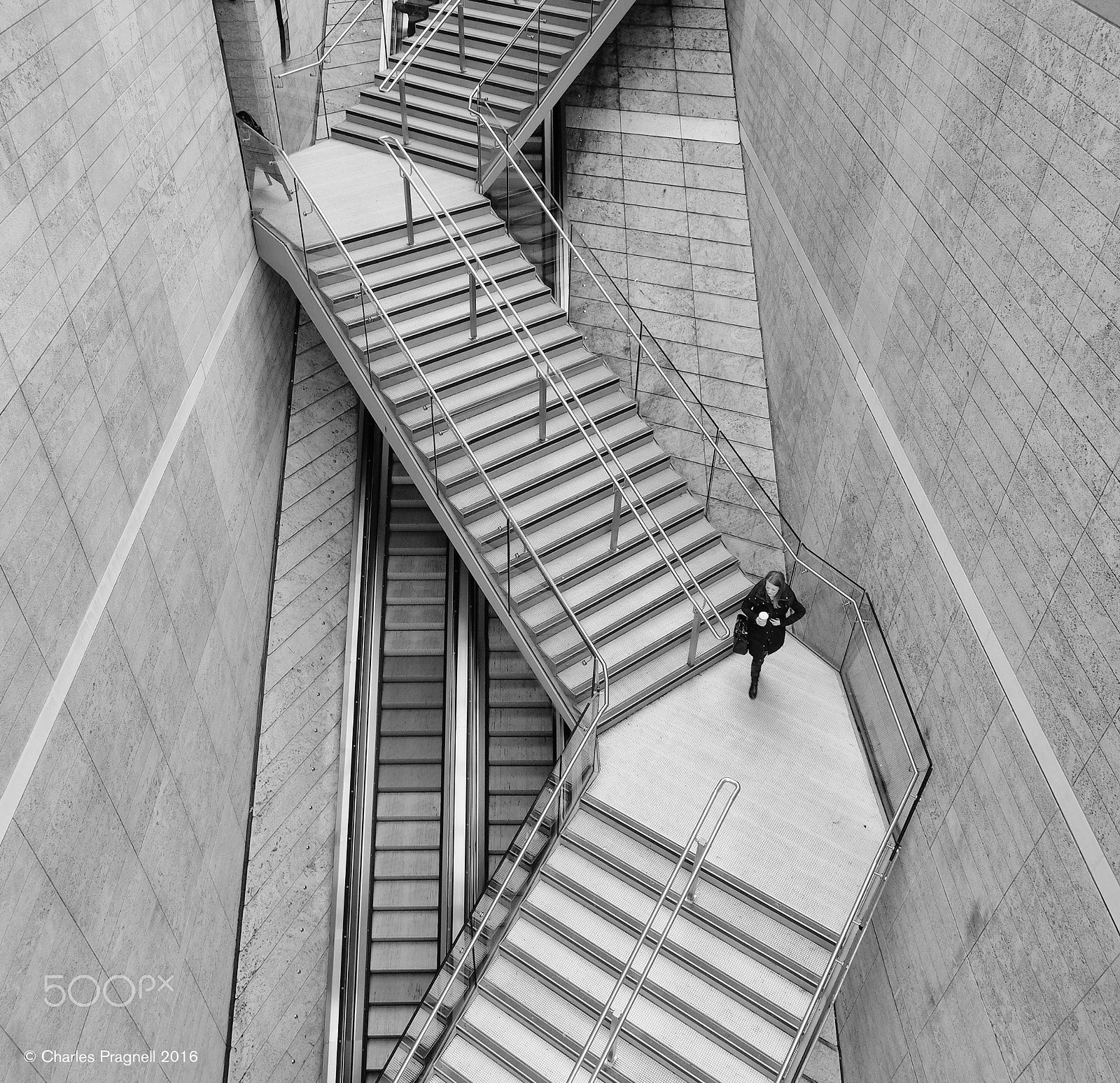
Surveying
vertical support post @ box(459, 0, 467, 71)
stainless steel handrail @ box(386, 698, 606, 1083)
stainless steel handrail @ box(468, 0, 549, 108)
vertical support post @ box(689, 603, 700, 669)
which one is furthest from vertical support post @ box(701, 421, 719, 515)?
vertical support post @ box(459, 0, 467, 71)

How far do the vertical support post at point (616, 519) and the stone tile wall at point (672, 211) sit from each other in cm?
177

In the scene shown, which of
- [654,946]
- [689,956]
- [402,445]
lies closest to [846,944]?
[689,956]

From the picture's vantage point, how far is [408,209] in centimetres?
923

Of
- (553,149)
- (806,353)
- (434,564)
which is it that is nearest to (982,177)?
(806,353)

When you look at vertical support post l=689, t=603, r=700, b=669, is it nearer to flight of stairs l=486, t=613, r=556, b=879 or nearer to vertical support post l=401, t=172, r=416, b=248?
A: flight of stairs l=486, t=613, r=556, b=879

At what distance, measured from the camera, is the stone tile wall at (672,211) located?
10.4 meters

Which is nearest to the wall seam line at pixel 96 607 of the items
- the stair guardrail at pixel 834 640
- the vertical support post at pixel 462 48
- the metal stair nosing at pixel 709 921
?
the metal stair nosing at pixel 709 921

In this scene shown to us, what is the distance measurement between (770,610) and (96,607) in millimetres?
4365

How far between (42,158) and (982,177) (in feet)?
16.6

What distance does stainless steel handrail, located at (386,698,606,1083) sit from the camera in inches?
246

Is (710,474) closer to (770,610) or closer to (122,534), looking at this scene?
(770,610)

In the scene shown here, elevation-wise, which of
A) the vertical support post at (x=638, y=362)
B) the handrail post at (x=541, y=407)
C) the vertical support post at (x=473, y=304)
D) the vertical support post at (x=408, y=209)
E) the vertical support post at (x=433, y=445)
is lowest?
the vertical support post at (x=433, y=445)

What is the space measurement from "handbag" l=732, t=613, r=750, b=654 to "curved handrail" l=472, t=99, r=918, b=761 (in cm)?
79

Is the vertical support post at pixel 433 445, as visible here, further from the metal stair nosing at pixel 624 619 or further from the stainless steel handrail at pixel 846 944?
the stainless steel handrail at pixel 846 944
